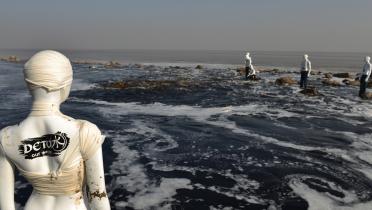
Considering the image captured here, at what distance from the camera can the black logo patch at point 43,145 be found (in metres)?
2.13

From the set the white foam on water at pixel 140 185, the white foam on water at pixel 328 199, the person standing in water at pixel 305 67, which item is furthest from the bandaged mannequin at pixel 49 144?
the person standing in water at pixel 305 67

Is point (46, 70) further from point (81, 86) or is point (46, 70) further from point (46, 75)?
point (81, 86)

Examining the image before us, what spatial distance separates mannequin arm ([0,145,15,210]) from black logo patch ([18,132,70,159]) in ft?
0.50

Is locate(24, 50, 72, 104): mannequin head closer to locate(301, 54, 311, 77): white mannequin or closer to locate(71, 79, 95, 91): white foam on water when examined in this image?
locate(301, 54, 311, 77): white mannequin

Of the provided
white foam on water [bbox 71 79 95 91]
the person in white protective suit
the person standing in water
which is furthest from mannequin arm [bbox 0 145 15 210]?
white foam on water [bbox 71 79 95 91]

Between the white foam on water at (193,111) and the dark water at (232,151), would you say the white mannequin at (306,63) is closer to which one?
the dark water at (232,151)

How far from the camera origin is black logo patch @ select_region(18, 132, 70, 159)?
213cm

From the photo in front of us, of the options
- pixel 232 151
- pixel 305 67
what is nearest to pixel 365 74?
pixel 305 67

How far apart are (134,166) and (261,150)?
391 cm

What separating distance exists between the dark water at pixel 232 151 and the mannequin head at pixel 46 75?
505 cm

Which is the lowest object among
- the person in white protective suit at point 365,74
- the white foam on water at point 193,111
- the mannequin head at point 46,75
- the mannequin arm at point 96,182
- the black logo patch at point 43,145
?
the white foam on water at point 193,111

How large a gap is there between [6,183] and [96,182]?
1.91 ft

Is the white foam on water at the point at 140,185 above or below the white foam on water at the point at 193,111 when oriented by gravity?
above

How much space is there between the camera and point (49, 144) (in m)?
2.15
